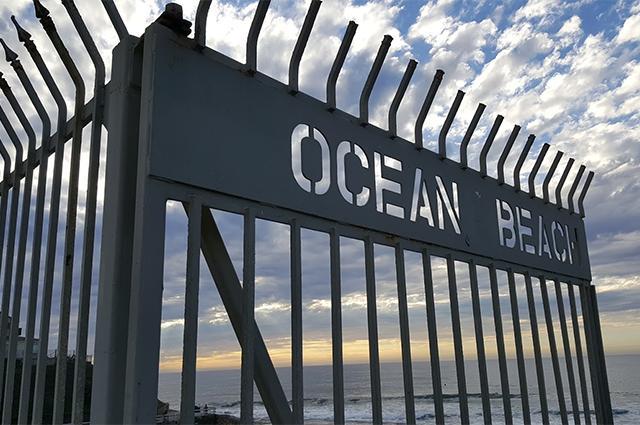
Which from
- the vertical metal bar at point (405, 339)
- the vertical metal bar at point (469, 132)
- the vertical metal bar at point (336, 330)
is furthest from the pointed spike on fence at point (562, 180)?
the vertical metal bar at point (336, 330)

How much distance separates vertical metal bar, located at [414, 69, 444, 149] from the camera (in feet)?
8.63

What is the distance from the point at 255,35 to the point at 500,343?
1.91 metres

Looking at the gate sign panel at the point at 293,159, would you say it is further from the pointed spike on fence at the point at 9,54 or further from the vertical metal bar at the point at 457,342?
the pointed spike on fence at the point at 9,54

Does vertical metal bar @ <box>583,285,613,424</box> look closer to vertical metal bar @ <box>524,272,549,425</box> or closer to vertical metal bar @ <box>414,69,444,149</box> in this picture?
vertical metal bar @ <box>524,272,549,425</box>

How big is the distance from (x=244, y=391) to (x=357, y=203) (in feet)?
2.90

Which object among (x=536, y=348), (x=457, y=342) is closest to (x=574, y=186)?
(x=536, y=348)

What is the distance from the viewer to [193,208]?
1624 millimetres

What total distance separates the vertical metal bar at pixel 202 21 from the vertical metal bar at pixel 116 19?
0.23 metres

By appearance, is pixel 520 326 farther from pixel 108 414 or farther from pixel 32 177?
pixel 32 177

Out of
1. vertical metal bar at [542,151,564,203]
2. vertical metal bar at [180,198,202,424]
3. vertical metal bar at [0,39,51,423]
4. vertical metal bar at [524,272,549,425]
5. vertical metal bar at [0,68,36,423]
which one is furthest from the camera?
vertical metal bar at [542,151,564,203]

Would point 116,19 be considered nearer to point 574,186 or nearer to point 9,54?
point 9,54

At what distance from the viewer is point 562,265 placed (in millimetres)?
3508

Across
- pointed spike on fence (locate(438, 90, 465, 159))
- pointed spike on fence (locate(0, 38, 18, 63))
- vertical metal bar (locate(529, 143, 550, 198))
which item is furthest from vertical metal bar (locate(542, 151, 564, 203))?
pointed spike on fence (locate(0, 38, 18, 63))

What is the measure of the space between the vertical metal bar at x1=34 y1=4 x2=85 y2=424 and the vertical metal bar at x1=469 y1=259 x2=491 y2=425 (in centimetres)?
179
